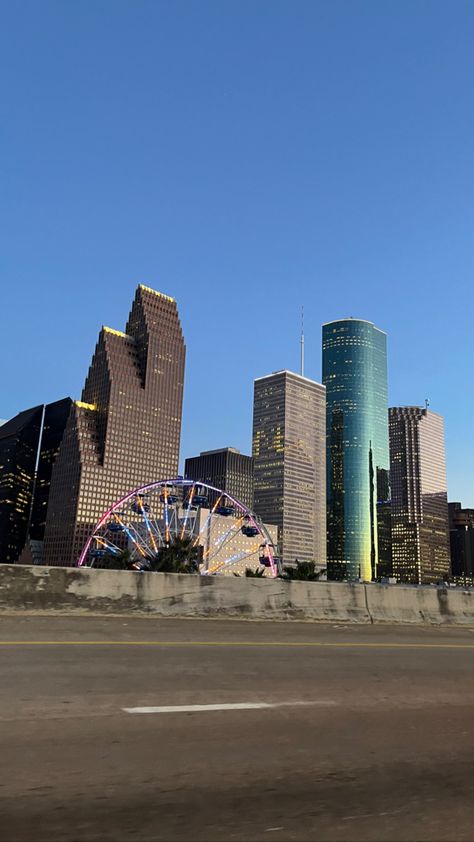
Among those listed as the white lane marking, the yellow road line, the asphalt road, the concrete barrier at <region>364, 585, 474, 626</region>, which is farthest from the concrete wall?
the white lane marking

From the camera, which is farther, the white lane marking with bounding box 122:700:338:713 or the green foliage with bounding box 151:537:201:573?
the green foliage with bounding box 151:537:201:573

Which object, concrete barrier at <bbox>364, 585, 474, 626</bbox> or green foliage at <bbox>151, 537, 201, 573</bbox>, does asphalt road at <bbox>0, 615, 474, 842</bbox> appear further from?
green foliage at <bbox>151, 537, 201, 573</bbox>

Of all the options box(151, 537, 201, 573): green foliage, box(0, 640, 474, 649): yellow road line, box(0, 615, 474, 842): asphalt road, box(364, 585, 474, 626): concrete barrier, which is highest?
box(151, 537, 201, 573): green foliage

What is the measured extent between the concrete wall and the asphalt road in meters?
2.99

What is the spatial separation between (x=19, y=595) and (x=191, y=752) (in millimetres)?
9334

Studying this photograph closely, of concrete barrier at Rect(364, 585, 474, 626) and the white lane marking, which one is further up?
concrete barrier at Rect(364, 585, 474, 626)

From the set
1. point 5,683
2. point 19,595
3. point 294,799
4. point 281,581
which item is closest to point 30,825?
point 294,799

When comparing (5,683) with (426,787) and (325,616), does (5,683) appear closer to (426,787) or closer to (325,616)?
(426,787)

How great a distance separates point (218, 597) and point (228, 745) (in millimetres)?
10280

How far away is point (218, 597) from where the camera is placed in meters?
15.4

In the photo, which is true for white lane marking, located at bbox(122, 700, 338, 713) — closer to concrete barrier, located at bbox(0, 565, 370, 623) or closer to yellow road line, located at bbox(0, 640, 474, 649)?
yellow road line, located at bbox(0, 640, 474, 649)

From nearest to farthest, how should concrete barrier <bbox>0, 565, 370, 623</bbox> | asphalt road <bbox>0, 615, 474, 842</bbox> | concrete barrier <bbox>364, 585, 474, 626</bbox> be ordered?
asphalt road <bbox>0, 615, 474, 842</bbox>, concrete barrier <bbox>0, 565, 370, 623</bbox>, concrete barrier <bbox>364, 585, 474, 626</bbox>

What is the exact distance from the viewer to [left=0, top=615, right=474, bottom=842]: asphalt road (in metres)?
3.74

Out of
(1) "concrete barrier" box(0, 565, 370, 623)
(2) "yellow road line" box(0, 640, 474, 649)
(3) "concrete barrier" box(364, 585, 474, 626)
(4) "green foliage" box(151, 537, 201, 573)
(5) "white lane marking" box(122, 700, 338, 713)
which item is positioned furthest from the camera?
(4) "green foliage" box(151, 537, 201, 573)
